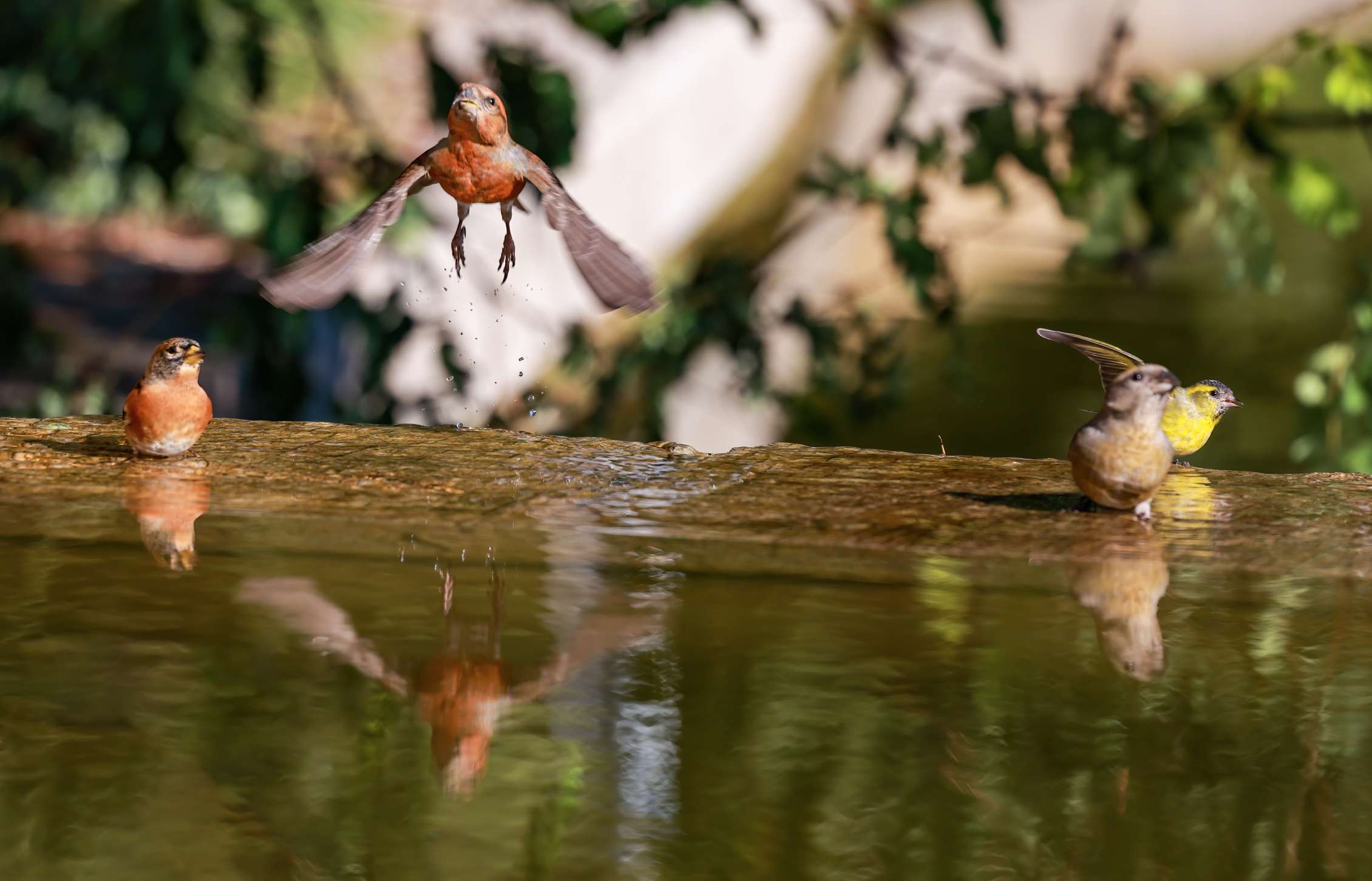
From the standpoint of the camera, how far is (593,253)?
2006 millimetres

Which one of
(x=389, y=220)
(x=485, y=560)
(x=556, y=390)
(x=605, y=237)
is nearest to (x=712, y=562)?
(x=485, y=560)

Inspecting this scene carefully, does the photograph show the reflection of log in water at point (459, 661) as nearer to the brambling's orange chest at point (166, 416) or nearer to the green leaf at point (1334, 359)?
the brambling's orange chest at point (166, 416)

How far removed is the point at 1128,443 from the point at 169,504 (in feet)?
4.21

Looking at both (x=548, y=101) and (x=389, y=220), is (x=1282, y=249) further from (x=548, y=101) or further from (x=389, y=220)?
(x=389, y=220)

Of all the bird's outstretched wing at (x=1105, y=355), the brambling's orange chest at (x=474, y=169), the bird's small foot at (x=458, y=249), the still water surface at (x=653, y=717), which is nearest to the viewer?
the still water surface at (x=653, y=717)

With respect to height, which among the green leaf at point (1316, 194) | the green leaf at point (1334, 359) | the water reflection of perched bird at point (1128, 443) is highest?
the green leaf at point (1316, 194)

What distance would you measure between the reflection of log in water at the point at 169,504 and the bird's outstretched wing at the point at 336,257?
1.11ft

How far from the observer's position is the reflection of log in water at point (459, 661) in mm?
1509

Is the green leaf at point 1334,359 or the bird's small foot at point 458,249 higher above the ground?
the bird's small foot at point 458,249

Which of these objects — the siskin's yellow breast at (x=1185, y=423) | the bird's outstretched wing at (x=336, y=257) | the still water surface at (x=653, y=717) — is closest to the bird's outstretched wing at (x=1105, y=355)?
the siskin's yellow breast at (x=1185, y=423)

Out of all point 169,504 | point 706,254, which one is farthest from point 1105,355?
point 706,254

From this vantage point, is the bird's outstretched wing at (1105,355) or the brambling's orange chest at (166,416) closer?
the bird's outstretched wing at (1105,355)

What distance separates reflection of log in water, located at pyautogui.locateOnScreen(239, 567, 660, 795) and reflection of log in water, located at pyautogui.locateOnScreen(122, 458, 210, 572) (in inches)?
6.3

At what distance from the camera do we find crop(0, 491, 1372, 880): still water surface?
1.30 meters
